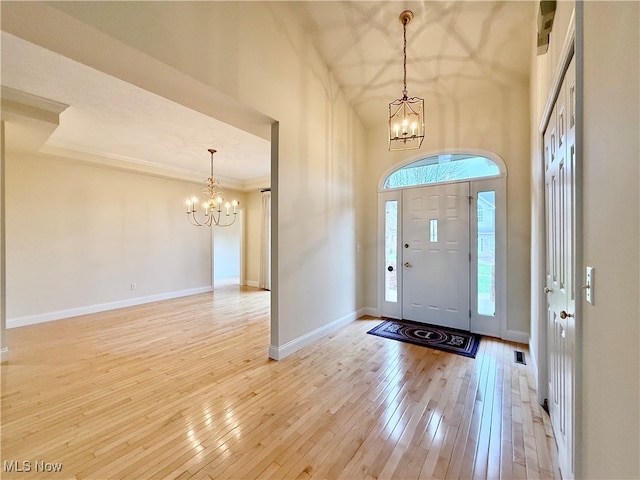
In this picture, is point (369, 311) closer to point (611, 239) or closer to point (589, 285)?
point (589, 285)

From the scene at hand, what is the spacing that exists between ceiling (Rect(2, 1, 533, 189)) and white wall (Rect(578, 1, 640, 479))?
2.32 m

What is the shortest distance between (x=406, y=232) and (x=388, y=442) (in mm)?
2917

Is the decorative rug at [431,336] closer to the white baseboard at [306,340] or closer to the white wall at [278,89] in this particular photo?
the white baseboard at [306,340]

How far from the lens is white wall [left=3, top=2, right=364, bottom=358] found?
1.68 m

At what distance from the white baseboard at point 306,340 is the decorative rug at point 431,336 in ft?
1.46

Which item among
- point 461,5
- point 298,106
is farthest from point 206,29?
point 461,5

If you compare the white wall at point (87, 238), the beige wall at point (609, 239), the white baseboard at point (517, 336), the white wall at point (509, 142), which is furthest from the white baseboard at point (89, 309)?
the beige wall at point (609, 239)

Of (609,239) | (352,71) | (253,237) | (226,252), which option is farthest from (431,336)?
(226,252)

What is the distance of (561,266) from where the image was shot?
162 cm

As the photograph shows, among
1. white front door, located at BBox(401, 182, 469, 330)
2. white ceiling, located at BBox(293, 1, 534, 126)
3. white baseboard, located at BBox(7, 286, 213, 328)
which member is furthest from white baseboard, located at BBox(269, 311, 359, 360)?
white baseboard, located at BBox(7, 286, 213, 328)

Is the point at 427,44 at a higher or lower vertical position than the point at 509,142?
higher

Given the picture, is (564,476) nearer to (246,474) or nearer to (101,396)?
(246,474)

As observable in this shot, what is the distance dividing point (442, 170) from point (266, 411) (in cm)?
368

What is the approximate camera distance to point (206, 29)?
2145 millimetres
